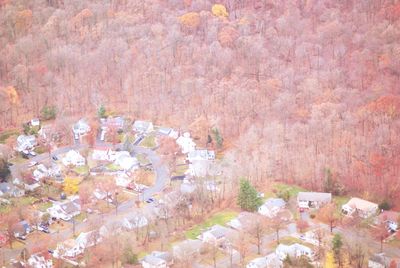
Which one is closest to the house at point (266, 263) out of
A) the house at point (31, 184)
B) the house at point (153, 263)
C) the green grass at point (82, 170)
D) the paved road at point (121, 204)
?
the house at point (153, 263)

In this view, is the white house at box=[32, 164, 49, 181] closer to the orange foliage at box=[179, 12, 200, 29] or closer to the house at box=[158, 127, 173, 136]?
the house at box=[158, 127, 173, 136]

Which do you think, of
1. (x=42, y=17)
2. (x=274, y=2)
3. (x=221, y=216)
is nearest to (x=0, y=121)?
(x=42, y=17)

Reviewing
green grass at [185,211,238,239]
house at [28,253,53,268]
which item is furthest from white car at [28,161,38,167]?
green grass at [185,211,238,239]

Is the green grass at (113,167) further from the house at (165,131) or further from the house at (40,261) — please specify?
the house at (40,261)

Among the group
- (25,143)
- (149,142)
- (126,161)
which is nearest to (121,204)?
(126,161)

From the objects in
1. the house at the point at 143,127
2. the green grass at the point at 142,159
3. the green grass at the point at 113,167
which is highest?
the house at the point at 143,127

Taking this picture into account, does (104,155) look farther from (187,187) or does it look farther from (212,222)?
(212,222)

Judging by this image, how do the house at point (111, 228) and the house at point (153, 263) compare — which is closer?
the house at point (153, 263)

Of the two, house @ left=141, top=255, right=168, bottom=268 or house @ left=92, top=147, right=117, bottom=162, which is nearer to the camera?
house @ left=141, top=255, right=168, bottom=268
